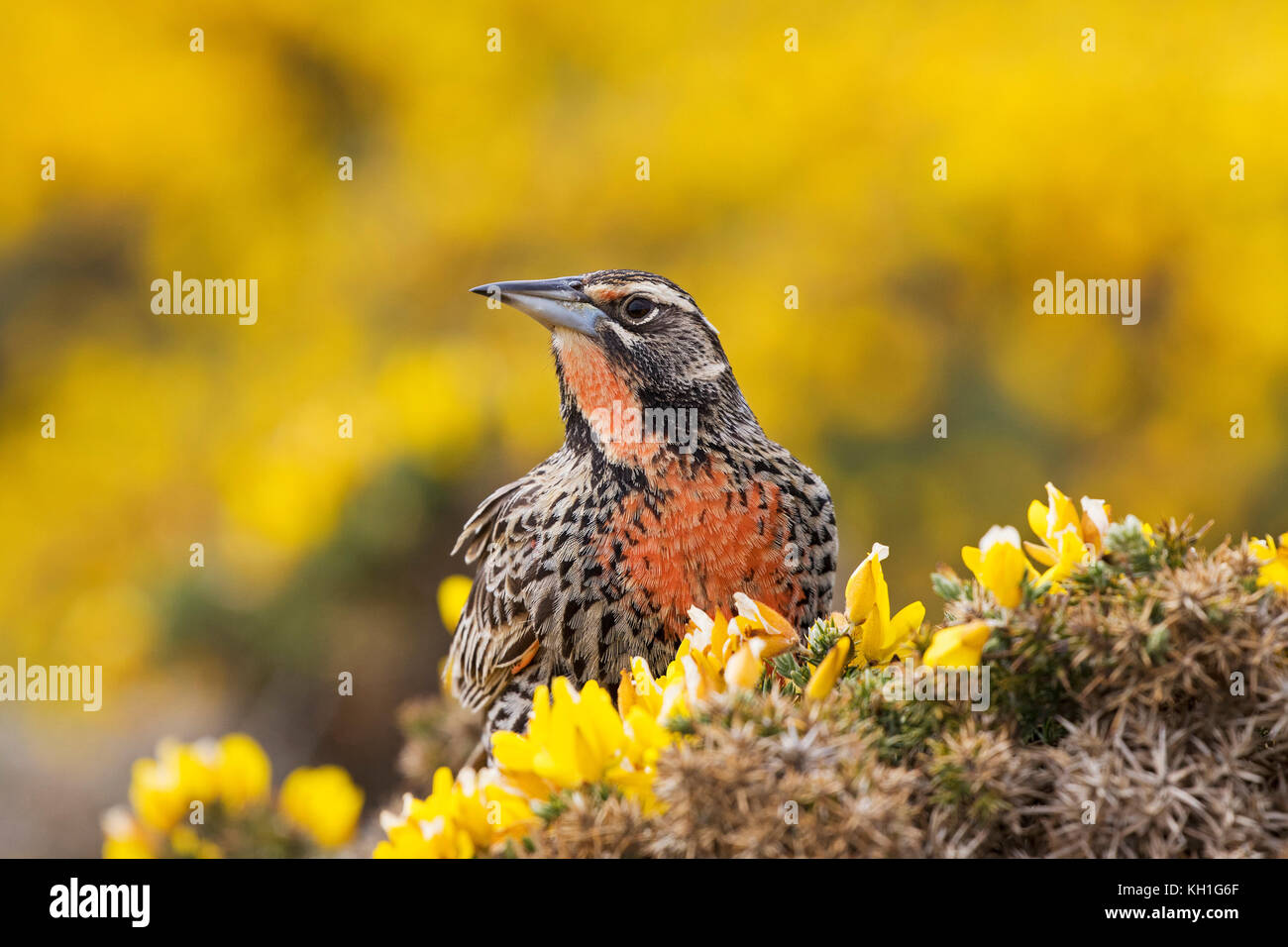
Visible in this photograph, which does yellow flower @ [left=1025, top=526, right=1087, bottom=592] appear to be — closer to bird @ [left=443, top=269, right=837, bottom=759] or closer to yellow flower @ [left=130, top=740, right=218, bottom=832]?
bird @ [left=443, top=269, right=837, bottom=759]

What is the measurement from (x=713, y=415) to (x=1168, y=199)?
3.80m

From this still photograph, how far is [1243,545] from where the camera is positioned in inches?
70.8

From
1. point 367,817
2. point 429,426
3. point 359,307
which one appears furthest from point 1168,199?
point 367,817

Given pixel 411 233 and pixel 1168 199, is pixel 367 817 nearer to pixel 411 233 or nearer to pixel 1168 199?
pixel 411 233

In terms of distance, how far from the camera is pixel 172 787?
2.69 metres

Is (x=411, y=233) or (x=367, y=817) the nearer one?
(x=367, y=817)

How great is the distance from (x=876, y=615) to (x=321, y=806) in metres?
1.42

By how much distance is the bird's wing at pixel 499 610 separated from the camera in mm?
3072

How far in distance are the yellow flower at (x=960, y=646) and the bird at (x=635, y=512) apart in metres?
1.07

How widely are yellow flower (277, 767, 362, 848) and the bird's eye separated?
1.26m
